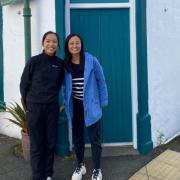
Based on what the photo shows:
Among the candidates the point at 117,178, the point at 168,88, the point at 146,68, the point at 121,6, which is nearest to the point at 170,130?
the point at 168,88

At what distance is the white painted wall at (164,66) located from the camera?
5.62 metres

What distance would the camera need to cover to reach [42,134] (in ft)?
14.2

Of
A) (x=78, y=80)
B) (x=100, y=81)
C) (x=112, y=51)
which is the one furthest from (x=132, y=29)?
(x=78, y=80)

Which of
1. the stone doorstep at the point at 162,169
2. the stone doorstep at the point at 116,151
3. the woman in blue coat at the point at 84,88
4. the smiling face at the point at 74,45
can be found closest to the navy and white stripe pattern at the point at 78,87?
the woman in blue coat at the point at 84,88

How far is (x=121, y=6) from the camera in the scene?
534 cm

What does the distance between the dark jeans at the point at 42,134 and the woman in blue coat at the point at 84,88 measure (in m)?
0.25

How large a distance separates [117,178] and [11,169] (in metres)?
1.55

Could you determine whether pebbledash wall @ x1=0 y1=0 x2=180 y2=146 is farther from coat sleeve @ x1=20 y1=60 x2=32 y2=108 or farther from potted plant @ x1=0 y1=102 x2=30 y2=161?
coat sleeve @ x1=20 y1=60 x2=32 y2=108

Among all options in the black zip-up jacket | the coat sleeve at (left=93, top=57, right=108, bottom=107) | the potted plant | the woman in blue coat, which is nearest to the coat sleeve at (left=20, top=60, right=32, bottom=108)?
the black zip-up jacket

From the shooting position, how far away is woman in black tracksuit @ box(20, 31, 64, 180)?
4180 millimetres

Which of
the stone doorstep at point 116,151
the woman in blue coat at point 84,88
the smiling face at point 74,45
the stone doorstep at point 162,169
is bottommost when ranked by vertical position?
the stone doorstep at point 162,169

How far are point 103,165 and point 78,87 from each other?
1445 mm

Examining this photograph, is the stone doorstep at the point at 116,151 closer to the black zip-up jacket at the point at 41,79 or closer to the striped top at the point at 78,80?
the striped top at the point at 78,80

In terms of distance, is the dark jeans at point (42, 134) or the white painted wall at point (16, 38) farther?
the white painted wall at point (16, 38)
